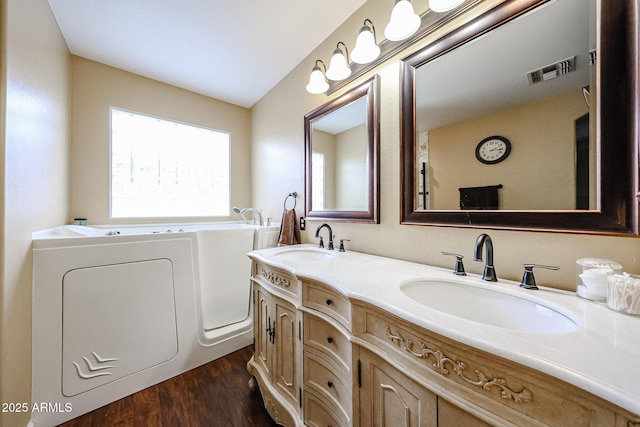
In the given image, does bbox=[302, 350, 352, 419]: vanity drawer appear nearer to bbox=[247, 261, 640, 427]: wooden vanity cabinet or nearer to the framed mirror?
bbox=[247, 261, 640, 427]: wooden vanity cabinet

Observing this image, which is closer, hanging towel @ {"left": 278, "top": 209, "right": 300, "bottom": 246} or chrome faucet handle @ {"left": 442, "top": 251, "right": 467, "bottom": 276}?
chrome faucet handle @ {"left": 442, "top": 251, "right": 467, "bottom": 276}

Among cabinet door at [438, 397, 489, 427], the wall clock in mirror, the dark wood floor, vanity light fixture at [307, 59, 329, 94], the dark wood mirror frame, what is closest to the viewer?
cabinet door at [438, 397, 489, 427]

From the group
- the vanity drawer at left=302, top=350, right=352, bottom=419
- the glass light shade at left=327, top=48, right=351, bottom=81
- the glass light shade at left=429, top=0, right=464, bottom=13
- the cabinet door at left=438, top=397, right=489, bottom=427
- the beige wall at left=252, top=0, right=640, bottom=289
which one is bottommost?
the vanity drawer at left=302, top=350, right=352, bottom=419

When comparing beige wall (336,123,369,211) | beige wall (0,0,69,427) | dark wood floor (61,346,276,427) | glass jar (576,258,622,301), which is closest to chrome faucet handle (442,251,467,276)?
glass jar (576,258,622,301)

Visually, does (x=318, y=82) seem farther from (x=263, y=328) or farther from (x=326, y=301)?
(x=263, y=328)

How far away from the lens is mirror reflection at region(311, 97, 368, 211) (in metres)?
1.51

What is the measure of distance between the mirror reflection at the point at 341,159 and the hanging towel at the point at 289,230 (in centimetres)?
28

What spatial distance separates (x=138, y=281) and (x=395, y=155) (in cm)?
187

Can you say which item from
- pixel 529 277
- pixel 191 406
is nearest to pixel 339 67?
pixel 529 277

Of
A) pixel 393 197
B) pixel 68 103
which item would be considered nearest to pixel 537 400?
pixel 393 197

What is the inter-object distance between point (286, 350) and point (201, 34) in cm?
232

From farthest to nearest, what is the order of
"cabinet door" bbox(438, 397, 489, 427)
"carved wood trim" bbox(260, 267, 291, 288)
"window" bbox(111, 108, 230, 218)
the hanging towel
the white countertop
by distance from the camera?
"window" bbox(111, 108, 230, 218) < the hanging towel < "carved wood trim" bbox(260, 267, 291, 288) < "cabinet door" bbox(438, 397, 489, 427) < the white countertop

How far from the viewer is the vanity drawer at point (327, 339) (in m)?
0.87

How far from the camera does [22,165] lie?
1196 mm
